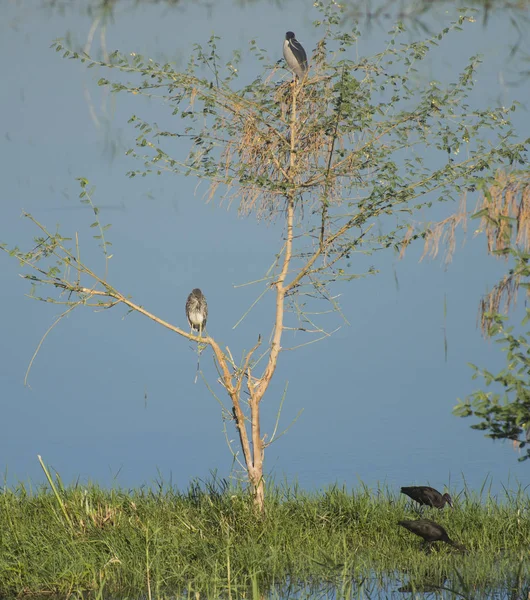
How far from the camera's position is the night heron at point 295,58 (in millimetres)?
6785

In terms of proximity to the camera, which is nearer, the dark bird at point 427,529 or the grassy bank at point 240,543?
the grassy bank at point 240,543

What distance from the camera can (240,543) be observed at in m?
5.98

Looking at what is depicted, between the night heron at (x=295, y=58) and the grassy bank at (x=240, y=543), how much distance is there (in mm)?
3502

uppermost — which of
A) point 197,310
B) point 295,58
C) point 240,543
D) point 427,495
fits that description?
point 295,58

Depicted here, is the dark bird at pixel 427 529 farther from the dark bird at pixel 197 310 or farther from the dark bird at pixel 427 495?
the dark bird at pixel 197 310

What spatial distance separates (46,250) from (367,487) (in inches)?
128

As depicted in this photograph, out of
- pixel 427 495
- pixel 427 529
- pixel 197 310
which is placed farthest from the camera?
pixel 197 310

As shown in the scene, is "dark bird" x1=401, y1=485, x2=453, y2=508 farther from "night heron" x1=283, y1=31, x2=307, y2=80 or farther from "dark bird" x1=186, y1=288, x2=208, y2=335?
"dark bird" x1=186, y1=288, x2=208, y2=335

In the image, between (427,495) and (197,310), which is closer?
(427,495)

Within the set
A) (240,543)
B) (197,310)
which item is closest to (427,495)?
(240,543)

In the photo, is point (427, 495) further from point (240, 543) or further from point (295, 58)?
point (295, 58)

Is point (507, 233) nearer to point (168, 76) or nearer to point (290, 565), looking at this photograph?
point (290, 565)

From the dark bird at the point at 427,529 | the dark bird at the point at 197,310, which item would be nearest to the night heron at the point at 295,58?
the dark bird at the point at 197,310

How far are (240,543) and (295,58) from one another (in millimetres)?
3875
